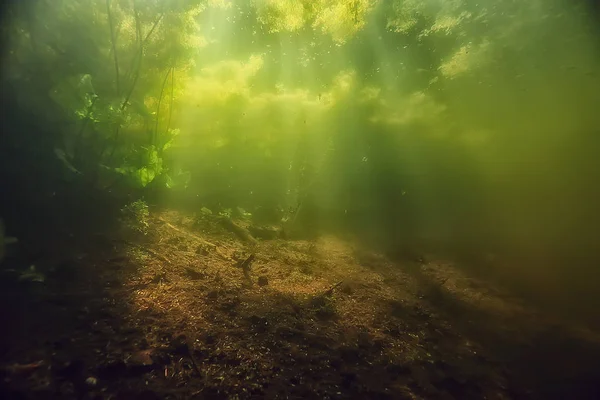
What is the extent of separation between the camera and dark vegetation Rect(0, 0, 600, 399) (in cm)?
311

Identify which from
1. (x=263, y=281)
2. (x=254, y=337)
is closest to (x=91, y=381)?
(x=254, y=337)

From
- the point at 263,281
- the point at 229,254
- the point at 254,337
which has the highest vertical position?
the point at 229,254

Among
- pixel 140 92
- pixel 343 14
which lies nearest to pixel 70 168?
pixel 140 92

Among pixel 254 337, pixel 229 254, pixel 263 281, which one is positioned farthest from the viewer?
pixel 229 254

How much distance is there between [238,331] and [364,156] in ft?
75.0

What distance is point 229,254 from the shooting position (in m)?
6.58

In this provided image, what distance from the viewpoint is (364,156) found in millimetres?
24891

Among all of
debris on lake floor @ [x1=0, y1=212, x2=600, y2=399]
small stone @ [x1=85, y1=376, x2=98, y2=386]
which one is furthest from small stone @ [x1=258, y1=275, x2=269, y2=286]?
small stone @ [x1=85, y1=376, x2=98, y2=386]

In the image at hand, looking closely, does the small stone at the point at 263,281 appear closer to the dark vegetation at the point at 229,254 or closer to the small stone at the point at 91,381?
the dark vegetation at the point at 229,254

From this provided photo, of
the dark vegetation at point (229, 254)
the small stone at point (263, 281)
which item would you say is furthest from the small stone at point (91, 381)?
the small stone at point (263, 281)

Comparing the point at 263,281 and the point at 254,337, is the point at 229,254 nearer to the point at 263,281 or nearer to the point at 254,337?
the point at 263,281

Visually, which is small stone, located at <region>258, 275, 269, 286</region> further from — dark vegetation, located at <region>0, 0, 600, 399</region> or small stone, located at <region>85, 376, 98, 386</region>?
small stone, located at <region>85, 376, 98, 386</region>

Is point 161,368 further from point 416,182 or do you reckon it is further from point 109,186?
point 416,182

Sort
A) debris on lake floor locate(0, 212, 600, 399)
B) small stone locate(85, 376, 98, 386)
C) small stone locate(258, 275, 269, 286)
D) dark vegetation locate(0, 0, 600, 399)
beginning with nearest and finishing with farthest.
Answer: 1. small stone locate(85, 376, 98, 386)
2. debris on lake floor locate(0, 212, 600, 399)
3. dark vegetation locate(0, 0, 600, 399)
4. small stone locate(258, 275, 269, 286)
